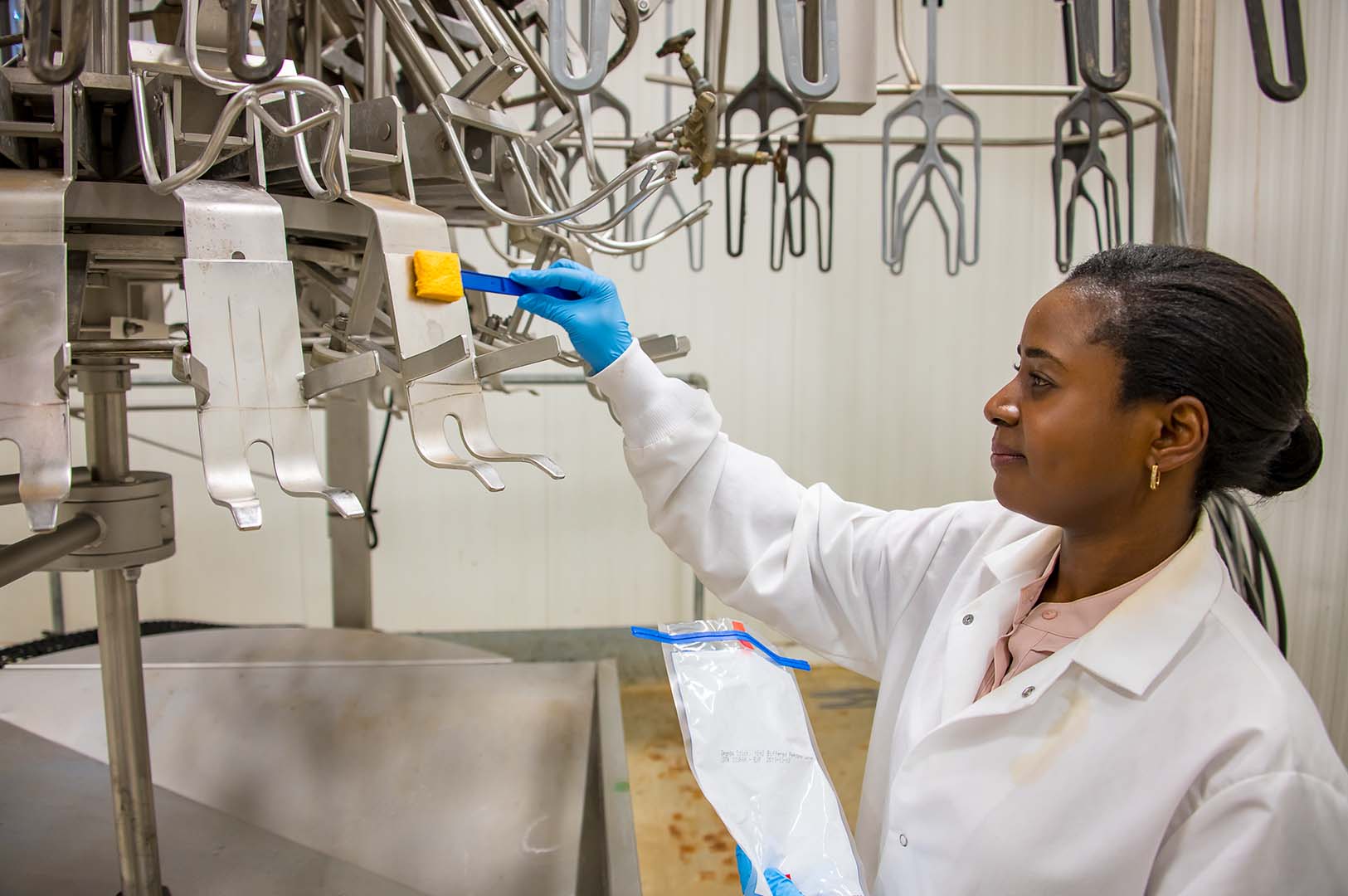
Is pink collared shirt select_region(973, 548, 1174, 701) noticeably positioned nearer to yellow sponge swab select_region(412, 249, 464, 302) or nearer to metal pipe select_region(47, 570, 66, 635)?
yellow sponge swab select_region(412, 249, 464, 302)

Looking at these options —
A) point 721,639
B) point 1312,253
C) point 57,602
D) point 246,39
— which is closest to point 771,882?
point 721,639

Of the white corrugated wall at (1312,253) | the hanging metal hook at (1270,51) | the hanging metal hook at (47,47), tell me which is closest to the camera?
the hanging metal hook at (47,47)

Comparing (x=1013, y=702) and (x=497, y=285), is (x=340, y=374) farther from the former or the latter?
(x=1013, y=702)

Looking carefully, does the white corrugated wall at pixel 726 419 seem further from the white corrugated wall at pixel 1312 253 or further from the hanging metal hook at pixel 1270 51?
the hanging metal hook at pixel 1270 51

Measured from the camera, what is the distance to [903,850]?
732 mm

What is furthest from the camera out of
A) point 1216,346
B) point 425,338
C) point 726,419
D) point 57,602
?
point 726,419

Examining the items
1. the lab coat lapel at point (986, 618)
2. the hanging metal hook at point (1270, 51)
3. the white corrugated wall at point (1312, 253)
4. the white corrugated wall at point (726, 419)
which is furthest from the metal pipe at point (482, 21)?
the white corrugated wall at point (726, 419)

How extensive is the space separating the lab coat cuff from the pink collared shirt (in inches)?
14.3

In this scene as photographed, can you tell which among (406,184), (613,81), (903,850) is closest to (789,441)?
(613,81)

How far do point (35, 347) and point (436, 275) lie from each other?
8.4 inches

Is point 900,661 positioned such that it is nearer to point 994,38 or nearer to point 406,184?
point 406,184

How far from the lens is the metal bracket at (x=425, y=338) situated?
51cm

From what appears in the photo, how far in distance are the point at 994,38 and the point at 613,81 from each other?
1088mm

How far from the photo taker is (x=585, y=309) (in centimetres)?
78
